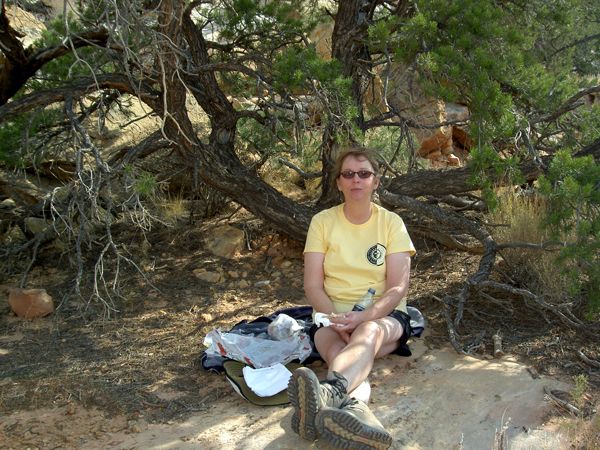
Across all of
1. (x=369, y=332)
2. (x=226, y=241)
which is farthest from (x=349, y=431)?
(x=226, y=241)

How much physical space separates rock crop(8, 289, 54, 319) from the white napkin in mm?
2087

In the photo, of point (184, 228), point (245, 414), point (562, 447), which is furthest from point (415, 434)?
point (184, 228)

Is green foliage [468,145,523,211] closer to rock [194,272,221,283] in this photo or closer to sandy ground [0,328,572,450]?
sandy ground [0,328,572,450]

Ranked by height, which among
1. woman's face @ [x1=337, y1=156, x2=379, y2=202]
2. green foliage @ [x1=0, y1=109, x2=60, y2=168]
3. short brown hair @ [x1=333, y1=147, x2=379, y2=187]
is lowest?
woman's face @ [x1=337, y1=156, x2=379, y2=202]

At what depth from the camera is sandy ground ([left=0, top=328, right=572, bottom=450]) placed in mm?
2203

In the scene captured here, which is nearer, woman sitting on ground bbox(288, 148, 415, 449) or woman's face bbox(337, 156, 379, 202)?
woman sitting on ground bbox(288, 148, 415, 449)

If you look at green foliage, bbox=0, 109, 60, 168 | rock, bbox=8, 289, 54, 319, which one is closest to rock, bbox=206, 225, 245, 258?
rock, bbox=8, 289, 54, 319

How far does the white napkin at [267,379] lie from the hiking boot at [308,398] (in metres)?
0.41

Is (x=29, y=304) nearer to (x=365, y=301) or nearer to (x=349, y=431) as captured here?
(x=365, y=301)

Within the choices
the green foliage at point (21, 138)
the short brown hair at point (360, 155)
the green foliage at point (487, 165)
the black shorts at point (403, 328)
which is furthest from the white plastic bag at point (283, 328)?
the green foliage at point (21, 138)

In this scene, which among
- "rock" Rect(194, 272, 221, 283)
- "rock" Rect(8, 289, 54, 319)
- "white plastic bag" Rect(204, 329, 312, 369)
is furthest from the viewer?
"rock" Rect(194, 272, 221, 283)

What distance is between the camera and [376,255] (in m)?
2.87

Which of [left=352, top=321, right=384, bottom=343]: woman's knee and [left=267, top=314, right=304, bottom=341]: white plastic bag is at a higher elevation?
[left=352, top=321, right=384, bottom=343]: woman's knee

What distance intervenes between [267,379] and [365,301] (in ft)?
2.26
